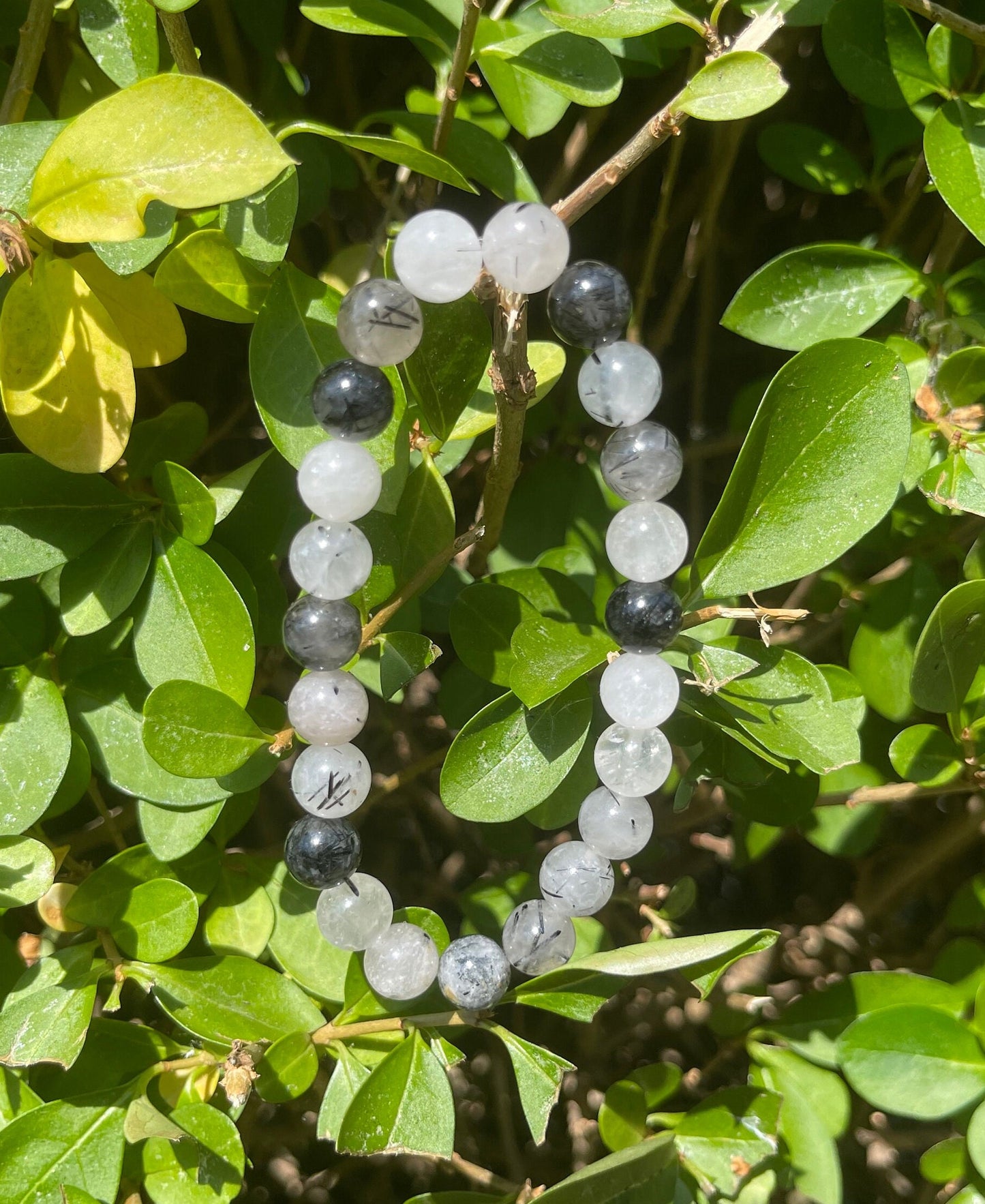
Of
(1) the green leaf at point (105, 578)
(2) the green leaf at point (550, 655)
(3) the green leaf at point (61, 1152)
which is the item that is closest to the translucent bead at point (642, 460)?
(2) the green leaf at point (550, 655)

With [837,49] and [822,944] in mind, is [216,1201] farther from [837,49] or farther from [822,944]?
[837,49]

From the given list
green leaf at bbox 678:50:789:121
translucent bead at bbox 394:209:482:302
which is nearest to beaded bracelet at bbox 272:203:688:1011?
translucent bead at bbox 394:209:482:302

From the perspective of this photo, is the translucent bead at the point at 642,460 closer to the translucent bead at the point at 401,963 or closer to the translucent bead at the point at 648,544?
the translucent bead at the point at 648,544

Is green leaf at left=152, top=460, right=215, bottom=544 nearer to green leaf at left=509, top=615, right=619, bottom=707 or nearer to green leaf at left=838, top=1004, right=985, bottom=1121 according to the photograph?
green leaf at left=509, top=615, right=619, bottom=707

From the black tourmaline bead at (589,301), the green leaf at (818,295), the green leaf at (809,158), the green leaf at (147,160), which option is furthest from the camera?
the green leaf at (809,158)

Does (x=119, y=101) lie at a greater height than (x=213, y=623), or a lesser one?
greater

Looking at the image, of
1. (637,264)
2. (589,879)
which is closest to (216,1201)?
(589,879)
